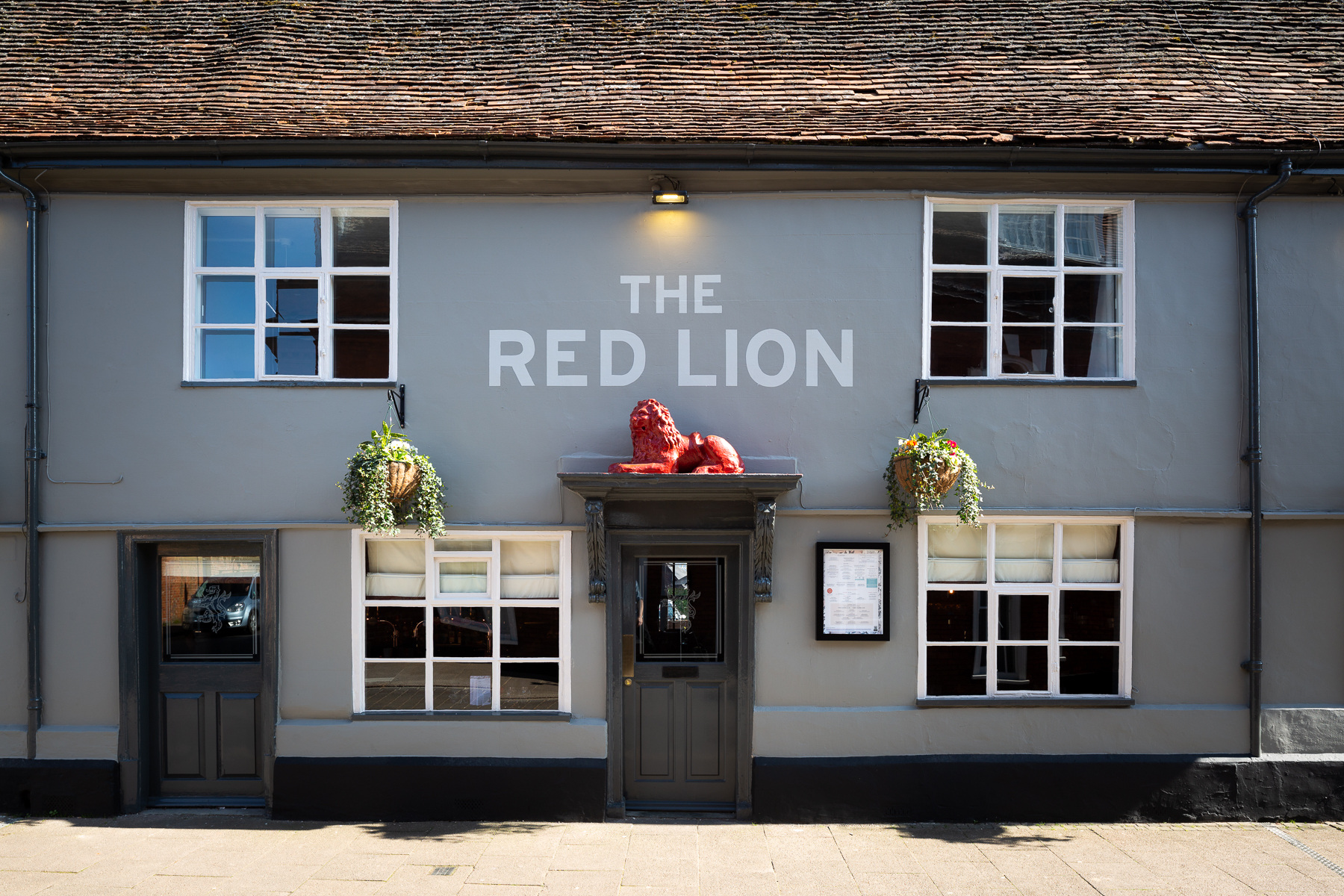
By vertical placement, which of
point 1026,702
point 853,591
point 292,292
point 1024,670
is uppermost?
point 292,292

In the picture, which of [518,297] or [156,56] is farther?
[156,56]

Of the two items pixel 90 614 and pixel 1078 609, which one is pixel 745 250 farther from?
pixel 90 614

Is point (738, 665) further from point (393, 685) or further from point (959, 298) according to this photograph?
point (959, 298)

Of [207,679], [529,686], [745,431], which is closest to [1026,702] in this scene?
[745,431]

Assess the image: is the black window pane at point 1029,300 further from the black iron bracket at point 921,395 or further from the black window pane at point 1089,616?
the black window pane at point 1089,616

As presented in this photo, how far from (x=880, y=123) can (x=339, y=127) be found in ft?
14.3

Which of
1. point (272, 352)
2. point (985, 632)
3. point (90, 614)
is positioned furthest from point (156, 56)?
point (985, 632)

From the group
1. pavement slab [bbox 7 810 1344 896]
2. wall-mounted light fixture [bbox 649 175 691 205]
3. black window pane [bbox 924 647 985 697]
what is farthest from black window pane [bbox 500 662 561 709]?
wall-mounted light fixture [bbox 649 175 691 205]

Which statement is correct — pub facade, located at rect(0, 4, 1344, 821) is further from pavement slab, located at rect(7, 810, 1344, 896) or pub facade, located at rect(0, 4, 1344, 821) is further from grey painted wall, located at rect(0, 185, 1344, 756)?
pavement slab, located at rect(7, 810, 1344, 896)

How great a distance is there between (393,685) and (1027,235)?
6.48 meters

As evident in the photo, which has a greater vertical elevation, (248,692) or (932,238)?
(932,238)

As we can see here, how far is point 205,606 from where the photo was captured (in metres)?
7.13

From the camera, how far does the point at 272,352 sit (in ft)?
23.2

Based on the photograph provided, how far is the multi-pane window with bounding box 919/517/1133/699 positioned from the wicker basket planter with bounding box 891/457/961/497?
0.58 m
